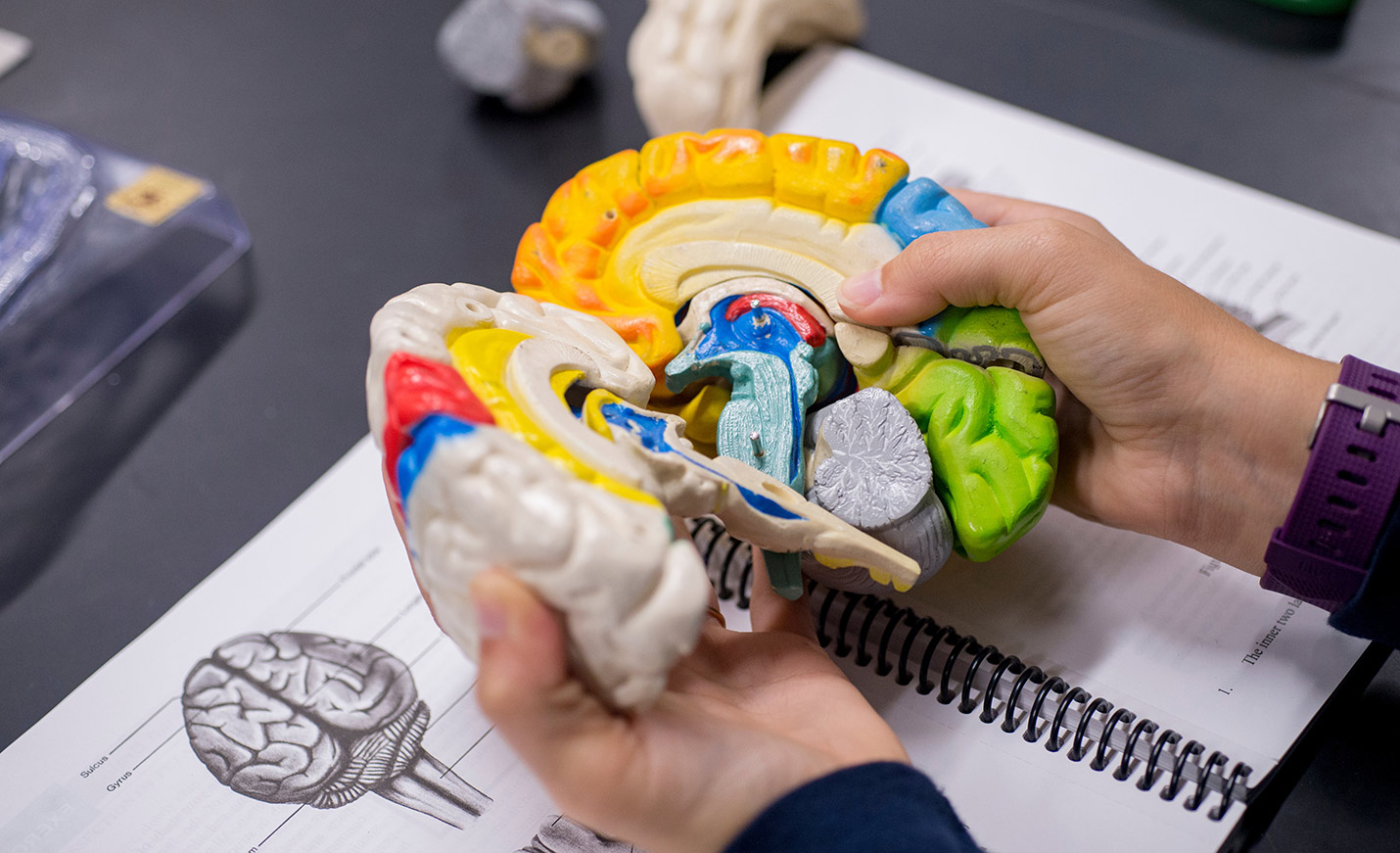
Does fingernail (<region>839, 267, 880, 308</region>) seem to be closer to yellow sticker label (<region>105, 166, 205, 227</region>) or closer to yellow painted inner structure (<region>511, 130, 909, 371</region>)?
yellow painted inner structure (<region>511, 130, 909, 371</region>)

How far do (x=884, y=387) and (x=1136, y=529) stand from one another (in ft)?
1.13

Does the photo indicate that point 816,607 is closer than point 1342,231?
Yes

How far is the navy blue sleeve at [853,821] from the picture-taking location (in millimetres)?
836

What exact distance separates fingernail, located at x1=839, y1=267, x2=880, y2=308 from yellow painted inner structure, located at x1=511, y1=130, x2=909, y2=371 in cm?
8

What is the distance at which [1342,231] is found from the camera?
1.59m

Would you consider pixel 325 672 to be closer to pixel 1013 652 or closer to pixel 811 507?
pixel 811 507

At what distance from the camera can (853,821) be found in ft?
2.77

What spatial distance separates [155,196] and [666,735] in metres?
1.23

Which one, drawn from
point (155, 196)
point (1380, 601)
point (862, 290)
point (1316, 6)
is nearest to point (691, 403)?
point (862, 290)

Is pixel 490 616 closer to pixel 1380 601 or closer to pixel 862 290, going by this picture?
pixel 862 290

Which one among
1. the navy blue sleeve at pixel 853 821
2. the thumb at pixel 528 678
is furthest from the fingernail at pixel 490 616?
the navy blue sleeve at pixel 853 821

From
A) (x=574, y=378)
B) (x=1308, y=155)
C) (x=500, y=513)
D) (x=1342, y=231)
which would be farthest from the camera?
(x=1308, y=155)

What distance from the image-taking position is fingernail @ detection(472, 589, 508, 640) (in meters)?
0.76

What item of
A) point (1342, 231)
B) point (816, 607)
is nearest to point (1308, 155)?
point (1342, 231)
